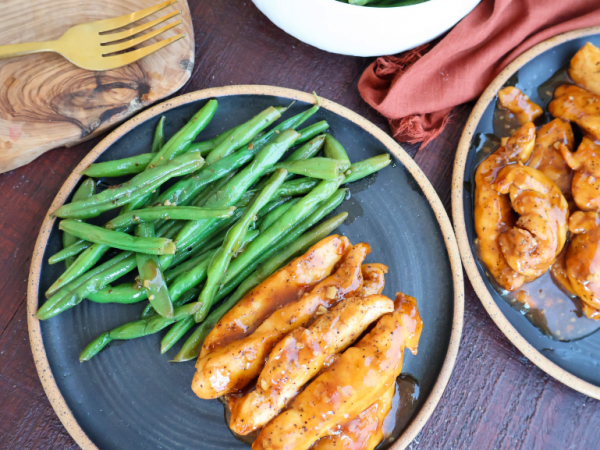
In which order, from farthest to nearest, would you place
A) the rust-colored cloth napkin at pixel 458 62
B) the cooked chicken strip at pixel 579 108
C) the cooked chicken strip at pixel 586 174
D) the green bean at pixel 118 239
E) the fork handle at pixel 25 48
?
the rust-colored cloth napkin at pixel 458 62 < the cooked chicken strip at pixel 579 108 < the cooked chicken strip at pixel 586 174 < the fork handle at pixel 25 48 < the green bean at pixel 118 239

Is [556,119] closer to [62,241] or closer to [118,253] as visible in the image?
[118,253]

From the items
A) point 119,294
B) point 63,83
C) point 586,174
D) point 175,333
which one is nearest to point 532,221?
point 586,174

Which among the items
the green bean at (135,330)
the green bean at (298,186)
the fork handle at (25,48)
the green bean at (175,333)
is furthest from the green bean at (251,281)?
the fork handle at (25,48)

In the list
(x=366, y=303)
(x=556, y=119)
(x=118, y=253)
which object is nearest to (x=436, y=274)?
(x=366, y=303)

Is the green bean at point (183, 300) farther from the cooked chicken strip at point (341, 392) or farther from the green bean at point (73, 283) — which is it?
the cooked chicken strip at point (341, 392)

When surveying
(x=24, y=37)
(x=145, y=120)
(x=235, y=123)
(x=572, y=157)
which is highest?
(x=24, y=37)

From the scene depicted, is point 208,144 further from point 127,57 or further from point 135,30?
point 135,30

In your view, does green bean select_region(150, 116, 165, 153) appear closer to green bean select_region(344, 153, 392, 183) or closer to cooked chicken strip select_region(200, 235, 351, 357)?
cooked chicken strip select_region(200, 235, 351, 357)
